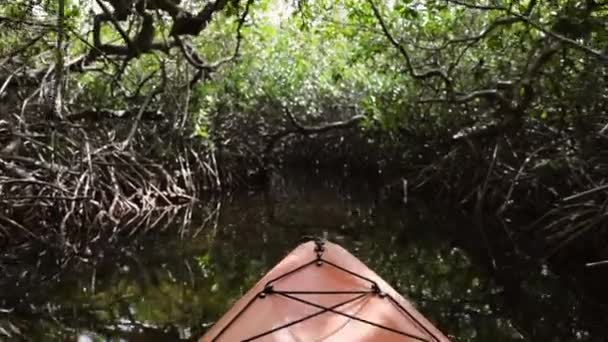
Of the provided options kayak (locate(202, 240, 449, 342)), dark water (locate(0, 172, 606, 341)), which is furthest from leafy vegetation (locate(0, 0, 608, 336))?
kayak (locate(202, 240, 449, 342))

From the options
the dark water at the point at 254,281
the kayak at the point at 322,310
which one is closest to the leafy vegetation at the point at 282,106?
the dark water at the point at 254,281

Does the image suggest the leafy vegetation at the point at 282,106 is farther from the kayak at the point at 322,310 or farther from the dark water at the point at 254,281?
the kayak at the point at 322,310

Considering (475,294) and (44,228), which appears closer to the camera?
(475,294)

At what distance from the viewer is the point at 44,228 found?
5062mm

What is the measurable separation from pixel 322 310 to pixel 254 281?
1.97 m

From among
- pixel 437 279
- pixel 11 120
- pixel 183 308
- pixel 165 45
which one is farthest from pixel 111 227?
pixel 437 279

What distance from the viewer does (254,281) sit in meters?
4.27

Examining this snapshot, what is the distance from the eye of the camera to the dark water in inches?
135

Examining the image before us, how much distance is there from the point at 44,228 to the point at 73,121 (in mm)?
896

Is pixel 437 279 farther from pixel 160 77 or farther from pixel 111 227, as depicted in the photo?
pixel 160 77

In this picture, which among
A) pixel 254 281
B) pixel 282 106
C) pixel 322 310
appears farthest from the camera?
pixel 282 106

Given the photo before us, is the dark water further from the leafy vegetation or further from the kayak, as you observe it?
the kayak

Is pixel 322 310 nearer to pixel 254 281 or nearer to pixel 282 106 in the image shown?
pixel 254 281

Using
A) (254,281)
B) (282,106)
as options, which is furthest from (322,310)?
(282,106)
